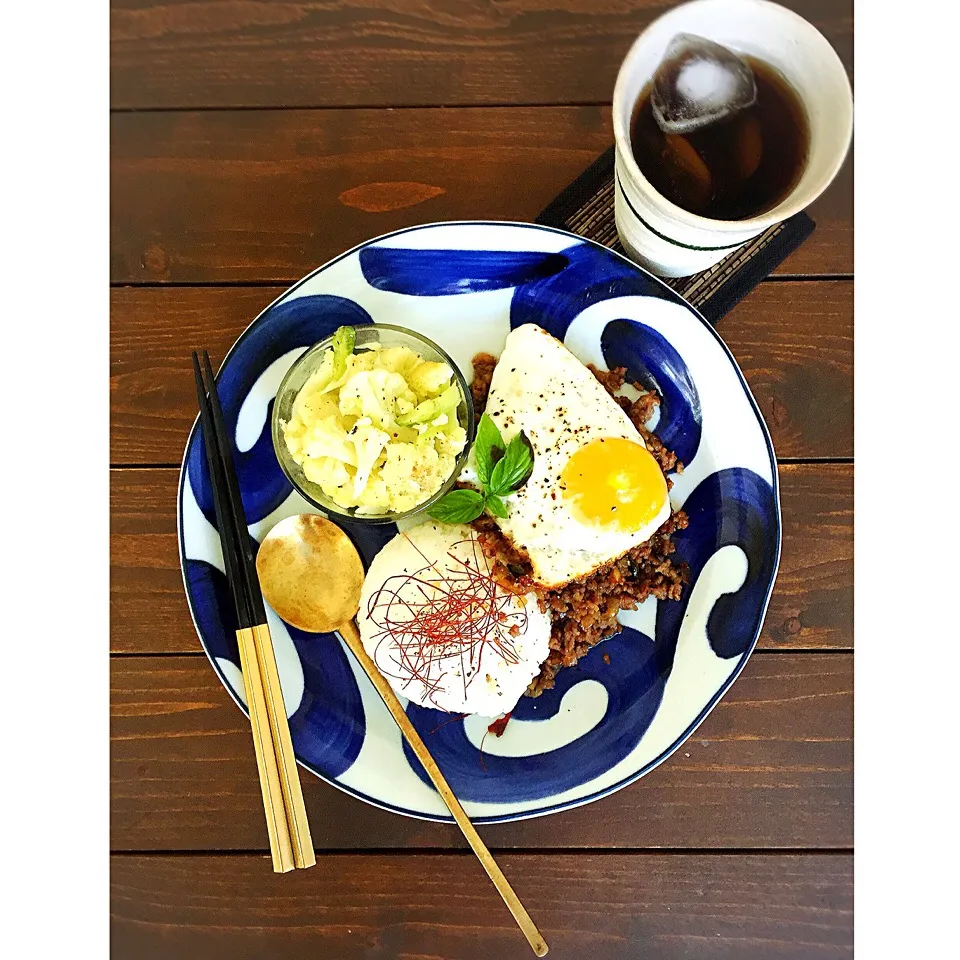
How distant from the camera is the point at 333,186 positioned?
94.4 inches

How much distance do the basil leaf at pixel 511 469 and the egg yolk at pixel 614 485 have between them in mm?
113

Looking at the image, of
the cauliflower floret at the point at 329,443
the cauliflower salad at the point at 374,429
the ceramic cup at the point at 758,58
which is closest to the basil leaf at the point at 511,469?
the cauliflower salad at the point at 374,429

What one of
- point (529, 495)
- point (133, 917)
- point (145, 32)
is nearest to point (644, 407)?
point (529, 495)

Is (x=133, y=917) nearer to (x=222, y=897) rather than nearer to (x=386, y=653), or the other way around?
(x=222, y=897)

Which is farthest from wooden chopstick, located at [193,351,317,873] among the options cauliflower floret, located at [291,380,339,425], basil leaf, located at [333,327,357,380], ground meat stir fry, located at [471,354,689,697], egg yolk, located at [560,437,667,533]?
egg yolk, located at [560,437,667,533]

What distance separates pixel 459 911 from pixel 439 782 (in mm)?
565

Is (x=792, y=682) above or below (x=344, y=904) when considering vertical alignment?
above

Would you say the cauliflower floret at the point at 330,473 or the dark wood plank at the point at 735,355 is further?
the dark wood plank at the point at 735,355

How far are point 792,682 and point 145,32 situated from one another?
9.85 feet

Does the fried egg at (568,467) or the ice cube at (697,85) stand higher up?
the ice cube at (697,85)

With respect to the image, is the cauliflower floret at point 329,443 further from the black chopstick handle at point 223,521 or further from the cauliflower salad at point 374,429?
the black chopstick handle at point 223,521

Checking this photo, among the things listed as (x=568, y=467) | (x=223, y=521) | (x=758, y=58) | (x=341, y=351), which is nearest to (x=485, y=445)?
(x=568, y=467)

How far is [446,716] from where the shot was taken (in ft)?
7.38

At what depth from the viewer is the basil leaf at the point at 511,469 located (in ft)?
6.72
